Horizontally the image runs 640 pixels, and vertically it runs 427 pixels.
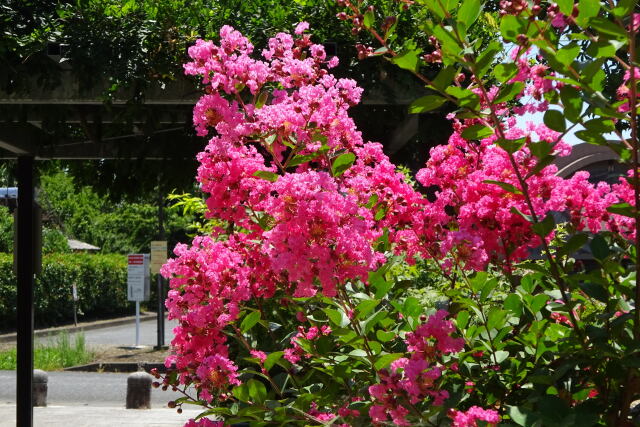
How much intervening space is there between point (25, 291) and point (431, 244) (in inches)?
146

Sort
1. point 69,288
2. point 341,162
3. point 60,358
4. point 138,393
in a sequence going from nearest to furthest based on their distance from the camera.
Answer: point 341,162
point 138,393
point 60,358
point 69,288

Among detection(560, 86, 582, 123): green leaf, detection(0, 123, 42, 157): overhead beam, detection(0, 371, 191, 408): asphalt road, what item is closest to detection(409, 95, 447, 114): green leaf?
detection(560, 86, 582, 123): green leaf

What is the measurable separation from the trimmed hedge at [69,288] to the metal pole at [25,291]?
17.8 metres

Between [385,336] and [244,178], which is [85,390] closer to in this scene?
[244,178]

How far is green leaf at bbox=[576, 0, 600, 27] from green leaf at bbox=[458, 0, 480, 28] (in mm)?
181

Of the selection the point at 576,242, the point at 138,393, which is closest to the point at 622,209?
the point at 576,242

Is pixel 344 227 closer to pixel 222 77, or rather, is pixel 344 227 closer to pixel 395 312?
pixel 395 312

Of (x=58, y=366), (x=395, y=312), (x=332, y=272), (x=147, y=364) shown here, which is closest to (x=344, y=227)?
(x=332, y=272)

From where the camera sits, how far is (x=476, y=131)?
5.68 feet

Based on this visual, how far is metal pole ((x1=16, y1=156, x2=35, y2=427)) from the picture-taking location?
17.3ft

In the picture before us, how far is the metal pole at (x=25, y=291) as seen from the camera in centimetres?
529

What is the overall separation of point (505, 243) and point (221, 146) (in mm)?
719

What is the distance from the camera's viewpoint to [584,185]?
219cm

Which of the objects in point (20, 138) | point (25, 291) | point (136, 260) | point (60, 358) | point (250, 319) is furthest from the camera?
point (136, 260)
